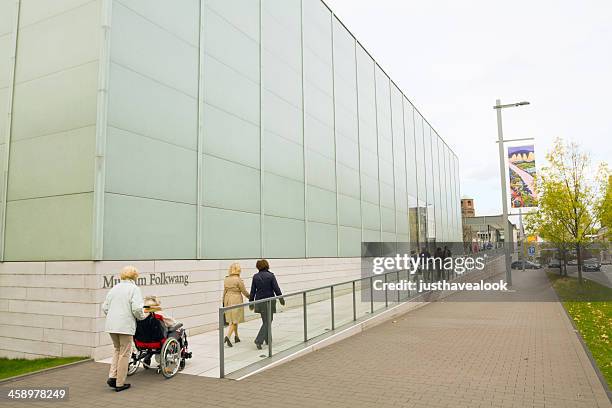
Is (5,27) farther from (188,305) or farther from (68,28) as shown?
(188,305)

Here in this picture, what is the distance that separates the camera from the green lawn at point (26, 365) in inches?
306

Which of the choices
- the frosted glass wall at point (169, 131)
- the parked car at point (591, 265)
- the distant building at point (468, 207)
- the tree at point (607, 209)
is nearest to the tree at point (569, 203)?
the tree at point (607, 209)

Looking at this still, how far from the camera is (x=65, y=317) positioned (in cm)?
856

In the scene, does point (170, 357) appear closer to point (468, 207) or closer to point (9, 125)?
point (9, 125)

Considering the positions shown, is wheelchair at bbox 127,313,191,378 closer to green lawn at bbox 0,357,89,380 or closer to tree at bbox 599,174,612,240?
green lawn at bbox 0,357,89,380

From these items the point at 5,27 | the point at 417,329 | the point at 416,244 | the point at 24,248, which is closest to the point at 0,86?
the point at 5,27

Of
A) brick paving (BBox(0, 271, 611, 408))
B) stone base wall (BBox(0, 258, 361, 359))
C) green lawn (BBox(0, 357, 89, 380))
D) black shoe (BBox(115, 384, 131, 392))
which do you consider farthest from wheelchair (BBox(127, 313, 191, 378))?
green lawn (BBox(0, 357, 89, 380))

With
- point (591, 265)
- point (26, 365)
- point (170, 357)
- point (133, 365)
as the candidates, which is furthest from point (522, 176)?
point (591, 265)

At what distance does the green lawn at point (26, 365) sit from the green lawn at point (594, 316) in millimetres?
8813

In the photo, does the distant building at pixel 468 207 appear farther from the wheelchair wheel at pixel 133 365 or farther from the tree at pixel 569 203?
the wheelchair wheel at pixel 133 365

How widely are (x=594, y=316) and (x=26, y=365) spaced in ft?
48.6

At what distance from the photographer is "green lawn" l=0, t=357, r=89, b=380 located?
7.77 meters

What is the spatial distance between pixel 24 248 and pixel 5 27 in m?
5.38

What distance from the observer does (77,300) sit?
27.7 ft
